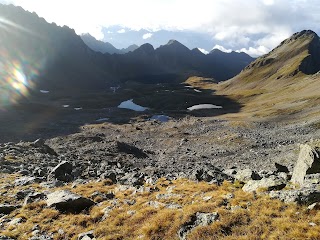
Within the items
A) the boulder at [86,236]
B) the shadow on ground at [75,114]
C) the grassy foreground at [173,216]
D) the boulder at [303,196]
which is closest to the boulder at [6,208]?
the grassy foreground at [173,216]

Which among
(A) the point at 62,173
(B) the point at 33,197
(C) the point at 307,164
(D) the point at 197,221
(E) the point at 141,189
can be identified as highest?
(C) the point at 307,164

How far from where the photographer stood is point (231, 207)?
18688 millimetres

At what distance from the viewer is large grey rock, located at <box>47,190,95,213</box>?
21734mm

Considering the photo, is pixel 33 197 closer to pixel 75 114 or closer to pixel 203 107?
pixel 75 114

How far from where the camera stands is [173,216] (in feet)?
60.3

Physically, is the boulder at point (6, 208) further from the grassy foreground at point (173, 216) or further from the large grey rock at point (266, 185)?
the large grey rock at point (266, 185)

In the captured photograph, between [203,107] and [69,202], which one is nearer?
[69,202]

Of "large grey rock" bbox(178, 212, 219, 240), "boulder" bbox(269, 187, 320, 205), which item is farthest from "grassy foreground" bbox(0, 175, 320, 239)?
"boulder" bbox(269, 187, 320, 205)

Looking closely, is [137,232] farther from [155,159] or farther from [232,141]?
[232,141]

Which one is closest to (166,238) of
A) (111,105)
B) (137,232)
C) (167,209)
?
(137,232)

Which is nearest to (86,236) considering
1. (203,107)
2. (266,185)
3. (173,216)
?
(173,216)

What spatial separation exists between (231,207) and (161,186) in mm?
8912

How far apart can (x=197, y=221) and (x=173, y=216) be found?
1.50 meters

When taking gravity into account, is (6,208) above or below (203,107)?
above
